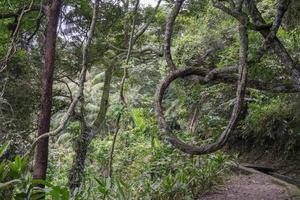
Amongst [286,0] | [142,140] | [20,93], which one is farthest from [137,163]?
[286,0]

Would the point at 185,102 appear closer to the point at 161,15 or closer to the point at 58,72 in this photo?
the point at 161,15

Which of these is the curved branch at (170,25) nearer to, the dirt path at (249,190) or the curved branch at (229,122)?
the curved branch at (229,122)

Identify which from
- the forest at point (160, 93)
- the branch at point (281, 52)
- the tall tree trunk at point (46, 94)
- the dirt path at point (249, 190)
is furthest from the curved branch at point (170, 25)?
the dirt path at point (249, 190)

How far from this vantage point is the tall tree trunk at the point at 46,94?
6223mm

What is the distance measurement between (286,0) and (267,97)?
4.90 metres

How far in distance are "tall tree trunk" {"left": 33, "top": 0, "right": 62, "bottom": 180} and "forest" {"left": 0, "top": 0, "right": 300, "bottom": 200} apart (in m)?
0.02

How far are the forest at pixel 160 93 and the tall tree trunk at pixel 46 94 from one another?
0.02 metres

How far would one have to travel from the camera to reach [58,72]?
9.55 meters

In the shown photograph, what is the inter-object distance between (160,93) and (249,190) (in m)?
4.16

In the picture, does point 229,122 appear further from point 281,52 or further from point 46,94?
point 46,94

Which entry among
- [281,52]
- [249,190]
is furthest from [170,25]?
A: [249,190]

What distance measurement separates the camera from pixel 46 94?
20.8 ft

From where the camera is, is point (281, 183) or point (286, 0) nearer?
point (286, 0)

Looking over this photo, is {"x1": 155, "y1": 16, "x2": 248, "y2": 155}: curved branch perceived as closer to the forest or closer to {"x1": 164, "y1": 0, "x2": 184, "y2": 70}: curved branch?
the forest
